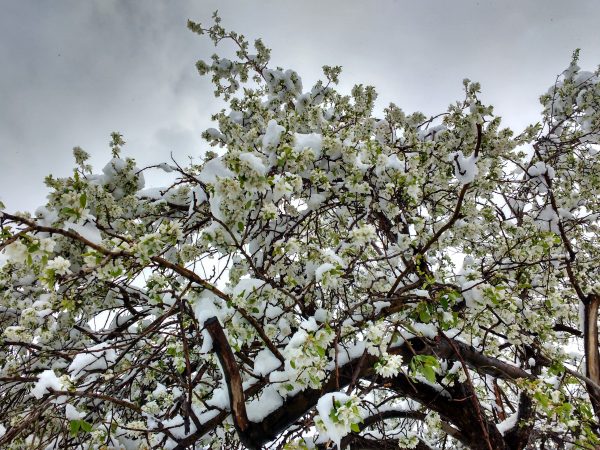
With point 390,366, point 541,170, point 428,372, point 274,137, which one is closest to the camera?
point 428,372

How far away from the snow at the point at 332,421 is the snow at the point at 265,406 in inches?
44.8

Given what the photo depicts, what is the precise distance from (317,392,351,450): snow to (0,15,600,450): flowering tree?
0.04 ft

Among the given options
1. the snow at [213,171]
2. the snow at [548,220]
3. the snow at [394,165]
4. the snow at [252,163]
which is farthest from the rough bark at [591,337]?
the snow at [213,171]

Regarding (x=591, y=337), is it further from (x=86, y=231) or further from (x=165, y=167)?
(x=86, y=231)

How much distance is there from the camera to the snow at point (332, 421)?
1.73 metres

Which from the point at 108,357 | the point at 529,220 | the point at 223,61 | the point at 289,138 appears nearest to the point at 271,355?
the point at 108,357

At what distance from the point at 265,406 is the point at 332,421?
1.27m

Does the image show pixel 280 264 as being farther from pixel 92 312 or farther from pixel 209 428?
pixel 92 312

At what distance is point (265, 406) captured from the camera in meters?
2.83

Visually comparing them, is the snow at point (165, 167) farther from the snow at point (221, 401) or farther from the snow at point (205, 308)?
the snow at point (221, 401)

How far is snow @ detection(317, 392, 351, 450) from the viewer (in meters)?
1.73

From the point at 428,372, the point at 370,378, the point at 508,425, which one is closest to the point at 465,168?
the point at 428,372

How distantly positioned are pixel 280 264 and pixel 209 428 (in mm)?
1526

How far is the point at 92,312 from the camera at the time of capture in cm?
396
